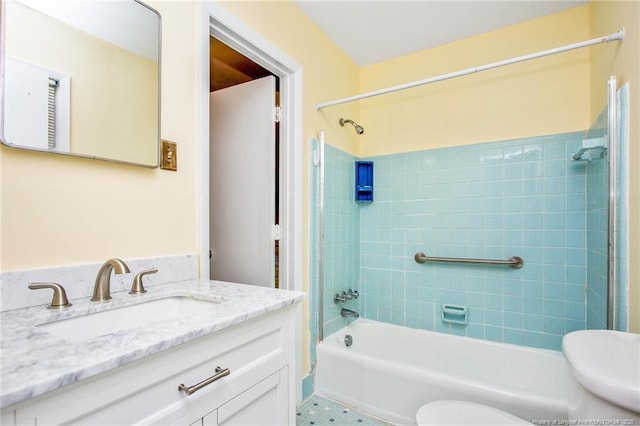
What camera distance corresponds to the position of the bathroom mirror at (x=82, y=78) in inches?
32.9

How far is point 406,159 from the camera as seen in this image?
2.43 meters

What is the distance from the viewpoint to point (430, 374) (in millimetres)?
1627

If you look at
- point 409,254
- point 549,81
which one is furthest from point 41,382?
point 549,81

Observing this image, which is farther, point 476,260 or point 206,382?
point 476,260

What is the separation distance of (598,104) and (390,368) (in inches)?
72.8

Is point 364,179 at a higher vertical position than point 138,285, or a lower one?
higher

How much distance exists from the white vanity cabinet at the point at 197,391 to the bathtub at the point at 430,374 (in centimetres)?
86

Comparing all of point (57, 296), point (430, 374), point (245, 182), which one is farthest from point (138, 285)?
point (430, 374)

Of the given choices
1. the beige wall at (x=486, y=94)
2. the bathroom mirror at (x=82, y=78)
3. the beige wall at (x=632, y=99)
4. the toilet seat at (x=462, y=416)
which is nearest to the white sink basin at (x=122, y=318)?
the bathroom mirror at (x=82, y=78)

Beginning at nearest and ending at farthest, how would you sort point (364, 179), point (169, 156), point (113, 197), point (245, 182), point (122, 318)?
point (122, 318), point (113, 197), point (169, 156), point (245, 182), point (364, 179)

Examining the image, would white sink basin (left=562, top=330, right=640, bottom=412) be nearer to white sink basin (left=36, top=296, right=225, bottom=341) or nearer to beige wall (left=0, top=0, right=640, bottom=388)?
beige wall (left=0, top=0, right=640, bottom=388)

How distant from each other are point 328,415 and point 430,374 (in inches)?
25.3

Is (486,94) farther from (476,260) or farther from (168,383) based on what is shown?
(168,383)

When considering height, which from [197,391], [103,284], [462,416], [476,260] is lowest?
[462,416]
